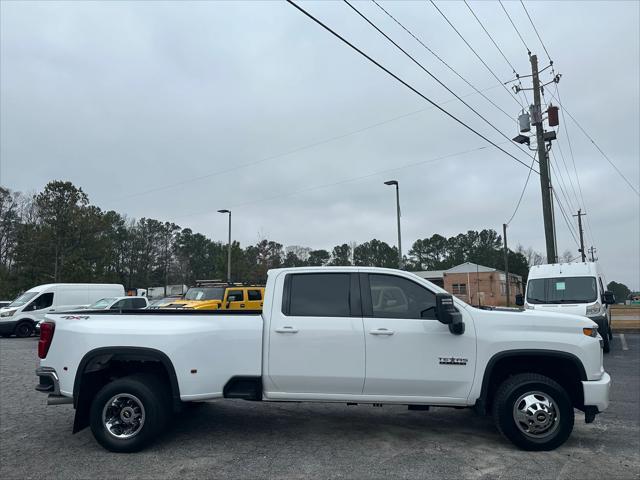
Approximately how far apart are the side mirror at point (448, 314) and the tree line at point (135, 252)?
3926cm

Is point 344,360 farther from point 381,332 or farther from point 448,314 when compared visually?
point 448,314

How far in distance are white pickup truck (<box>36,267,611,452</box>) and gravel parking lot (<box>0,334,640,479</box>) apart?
0.35m

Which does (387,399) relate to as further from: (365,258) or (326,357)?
(365,258)

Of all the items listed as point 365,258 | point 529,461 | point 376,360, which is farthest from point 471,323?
point 365,258

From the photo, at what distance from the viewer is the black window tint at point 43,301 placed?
2164 cm

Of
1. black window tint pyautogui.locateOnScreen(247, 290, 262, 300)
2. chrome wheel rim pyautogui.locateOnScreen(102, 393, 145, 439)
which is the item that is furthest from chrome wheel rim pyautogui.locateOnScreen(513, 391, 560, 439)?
black window tint pyautogui.locateOnScreen(247, 290, 262, 300)

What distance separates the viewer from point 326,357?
5.21 meters

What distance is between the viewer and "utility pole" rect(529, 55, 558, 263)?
58.5 feet

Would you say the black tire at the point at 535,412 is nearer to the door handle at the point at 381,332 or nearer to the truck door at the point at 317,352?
the door handle at the point at 381,332

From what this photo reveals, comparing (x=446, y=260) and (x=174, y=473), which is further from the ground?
(x=446, y=260)

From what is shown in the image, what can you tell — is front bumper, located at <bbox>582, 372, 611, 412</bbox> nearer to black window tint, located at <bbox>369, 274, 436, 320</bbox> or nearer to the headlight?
black window tint, located at <bbox>369, 274, 436, 320</bbox>

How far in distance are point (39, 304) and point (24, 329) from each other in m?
1.18

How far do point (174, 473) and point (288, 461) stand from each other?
1065mm

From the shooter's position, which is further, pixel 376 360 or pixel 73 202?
pixel 73 202
